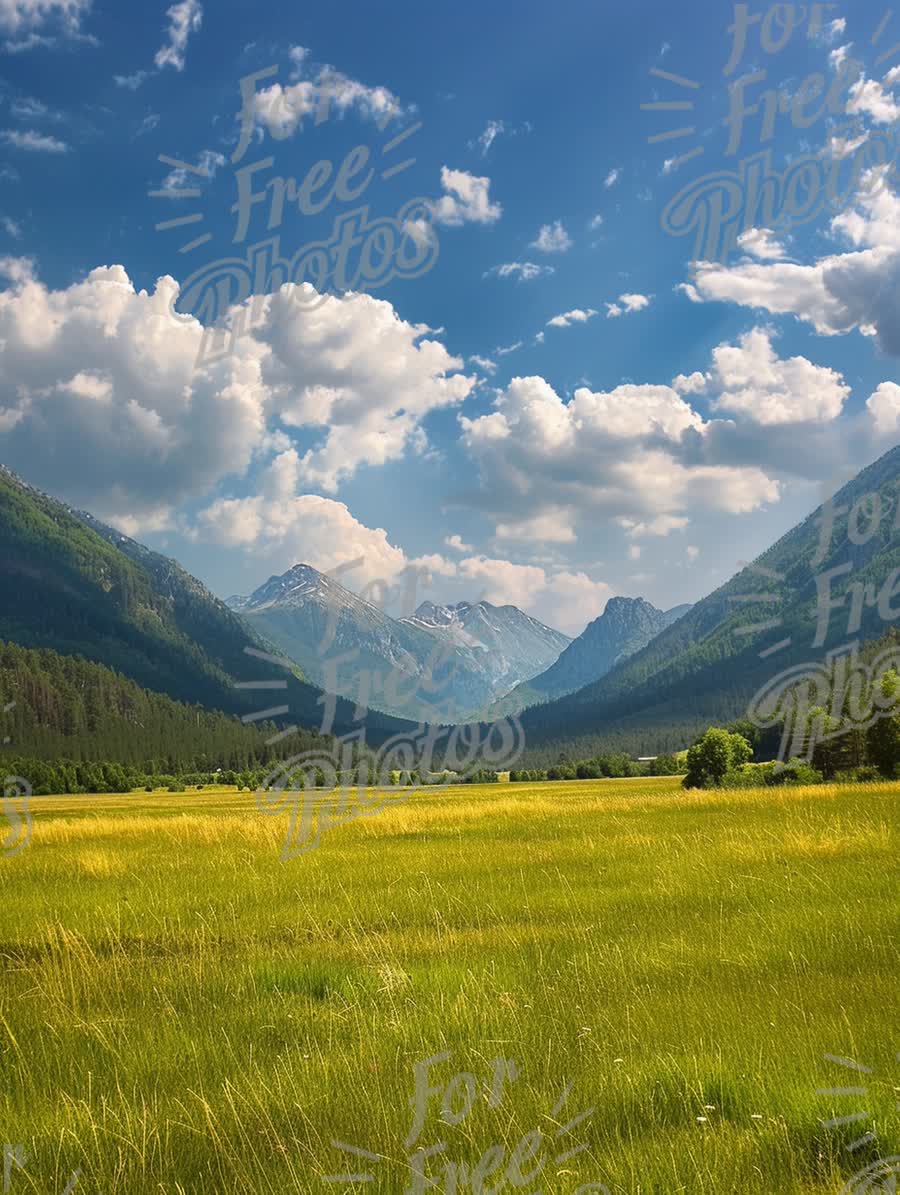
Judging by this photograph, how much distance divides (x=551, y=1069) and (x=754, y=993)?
224 cm

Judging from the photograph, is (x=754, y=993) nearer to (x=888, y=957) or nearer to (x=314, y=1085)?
(x=888, y=957)

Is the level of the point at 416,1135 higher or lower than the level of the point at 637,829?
higher

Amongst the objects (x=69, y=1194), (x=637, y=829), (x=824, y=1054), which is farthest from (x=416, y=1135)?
(x=637, y=829)

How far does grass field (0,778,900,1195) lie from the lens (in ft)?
13.2

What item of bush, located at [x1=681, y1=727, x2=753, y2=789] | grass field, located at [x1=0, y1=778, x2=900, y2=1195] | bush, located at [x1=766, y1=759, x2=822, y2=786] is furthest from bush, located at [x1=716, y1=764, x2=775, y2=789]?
grass field, located at [x1=0, y1=778, x2=900, y2=1195]

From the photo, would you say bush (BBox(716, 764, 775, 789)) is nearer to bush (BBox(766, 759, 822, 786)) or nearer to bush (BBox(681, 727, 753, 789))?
bush (BBox(681, 727, 753, 789))

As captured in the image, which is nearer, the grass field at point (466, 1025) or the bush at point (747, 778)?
the grass field at point (466, 1025)

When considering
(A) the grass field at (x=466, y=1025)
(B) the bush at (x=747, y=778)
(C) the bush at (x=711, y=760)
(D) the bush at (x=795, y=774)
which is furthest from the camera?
(C) the bush at (x=711, y=760)

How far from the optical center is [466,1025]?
19.3 ft

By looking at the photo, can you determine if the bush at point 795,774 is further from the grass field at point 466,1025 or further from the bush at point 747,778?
the grass field at point 466,1025

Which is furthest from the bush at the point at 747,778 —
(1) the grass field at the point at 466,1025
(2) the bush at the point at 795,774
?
(1) the grass field at the point at 466,1025

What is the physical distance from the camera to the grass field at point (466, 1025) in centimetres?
402

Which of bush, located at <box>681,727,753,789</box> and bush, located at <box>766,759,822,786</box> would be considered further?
bush, located at <box>681,727,753,789</box>

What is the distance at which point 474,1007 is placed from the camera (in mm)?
6184
